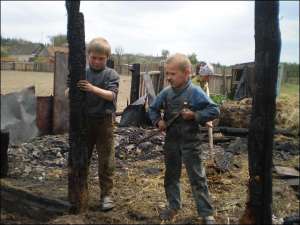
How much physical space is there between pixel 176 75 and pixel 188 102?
11.7 inches

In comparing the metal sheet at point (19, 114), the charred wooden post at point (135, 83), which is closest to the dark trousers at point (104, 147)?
the metal sheet at point (19, 114)

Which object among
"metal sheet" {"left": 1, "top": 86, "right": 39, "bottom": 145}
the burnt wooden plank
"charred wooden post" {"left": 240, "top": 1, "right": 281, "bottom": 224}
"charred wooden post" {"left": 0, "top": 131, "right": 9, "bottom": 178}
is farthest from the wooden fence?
"charred wooden post" {"left": 240, "top": 1, "right": 281, "bottom": 224}

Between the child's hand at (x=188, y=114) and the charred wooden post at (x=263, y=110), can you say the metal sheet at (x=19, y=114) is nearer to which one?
the child's hand at (x=188, y=114)

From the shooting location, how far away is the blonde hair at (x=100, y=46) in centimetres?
486

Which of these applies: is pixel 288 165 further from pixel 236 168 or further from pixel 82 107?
pixel 82 107

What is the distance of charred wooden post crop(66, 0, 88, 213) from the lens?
4539mm

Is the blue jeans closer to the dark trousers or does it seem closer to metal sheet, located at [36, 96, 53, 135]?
the dark trousers

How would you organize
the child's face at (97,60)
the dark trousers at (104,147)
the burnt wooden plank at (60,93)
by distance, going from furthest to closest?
the burnt wooden plank at (60,93)
the dark trousers at (104,147)
the child's face at (97,60)

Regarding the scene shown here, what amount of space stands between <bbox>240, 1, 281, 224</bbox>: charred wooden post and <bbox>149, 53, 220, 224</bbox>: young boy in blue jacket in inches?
20.2

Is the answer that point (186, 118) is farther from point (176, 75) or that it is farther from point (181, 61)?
point (181, 61)

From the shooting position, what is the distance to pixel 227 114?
12328 mm

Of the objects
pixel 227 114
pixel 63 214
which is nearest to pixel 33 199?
pixel 63 214

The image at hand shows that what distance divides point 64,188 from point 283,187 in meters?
3.60

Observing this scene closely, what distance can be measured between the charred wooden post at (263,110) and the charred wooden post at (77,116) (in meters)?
1.63
